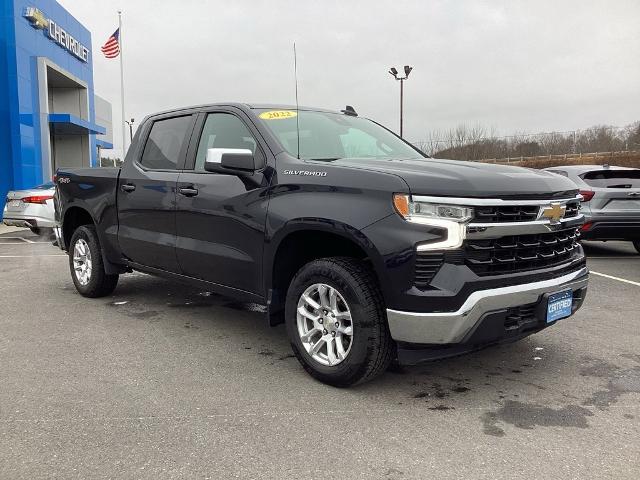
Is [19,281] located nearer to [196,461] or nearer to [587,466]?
[196,461]

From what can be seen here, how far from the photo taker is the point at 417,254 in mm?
3180

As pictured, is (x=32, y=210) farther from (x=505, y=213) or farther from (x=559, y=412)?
Result: (x=559, y=412)

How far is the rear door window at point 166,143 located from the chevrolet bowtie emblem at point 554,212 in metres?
2.95

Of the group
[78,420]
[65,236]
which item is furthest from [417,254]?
[65,236]

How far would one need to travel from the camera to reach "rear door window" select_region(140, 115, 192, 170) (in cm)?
496

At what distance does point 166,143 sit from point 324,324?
248 cm

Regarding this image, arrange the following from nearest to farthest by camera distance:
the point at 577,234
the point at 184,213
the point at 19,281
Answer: the point at 577,234 → the point at 184,213 → the point at 19,281

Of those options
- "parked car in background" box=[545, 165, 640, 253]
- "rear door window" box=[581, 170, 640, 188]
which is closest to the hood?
"parked car in background" box=[545, 165, 640, 253]

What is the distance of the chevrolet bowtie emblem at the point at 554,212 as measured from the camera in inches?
139

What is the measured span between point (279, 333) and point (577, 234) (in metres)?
2.50

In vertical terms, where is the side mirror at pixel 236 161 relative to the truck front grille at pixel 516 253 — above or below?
above

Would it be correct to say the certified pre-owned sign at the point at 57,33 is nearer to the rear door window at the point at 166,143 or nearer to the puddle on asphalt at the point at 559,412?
the rear door window at the point at 166,143

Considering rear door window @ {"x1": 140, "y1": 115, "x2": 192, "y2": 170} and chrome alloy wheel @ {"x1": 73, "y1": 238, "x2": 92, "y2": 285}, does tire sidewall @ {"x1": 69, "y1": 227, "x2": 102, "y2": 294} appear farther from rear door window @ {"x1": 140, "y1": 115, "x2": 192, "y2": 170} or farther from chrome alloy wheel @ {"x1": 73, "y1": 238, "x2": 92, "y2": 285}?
rear door window @ {"x1": 140, "y1": 115, "x2": 192, "y2": 170}

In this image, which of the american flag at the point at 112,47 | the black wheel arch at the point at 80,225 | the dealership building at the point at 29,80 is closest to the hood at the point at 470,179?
the black wheel arch at the point at 80,225
